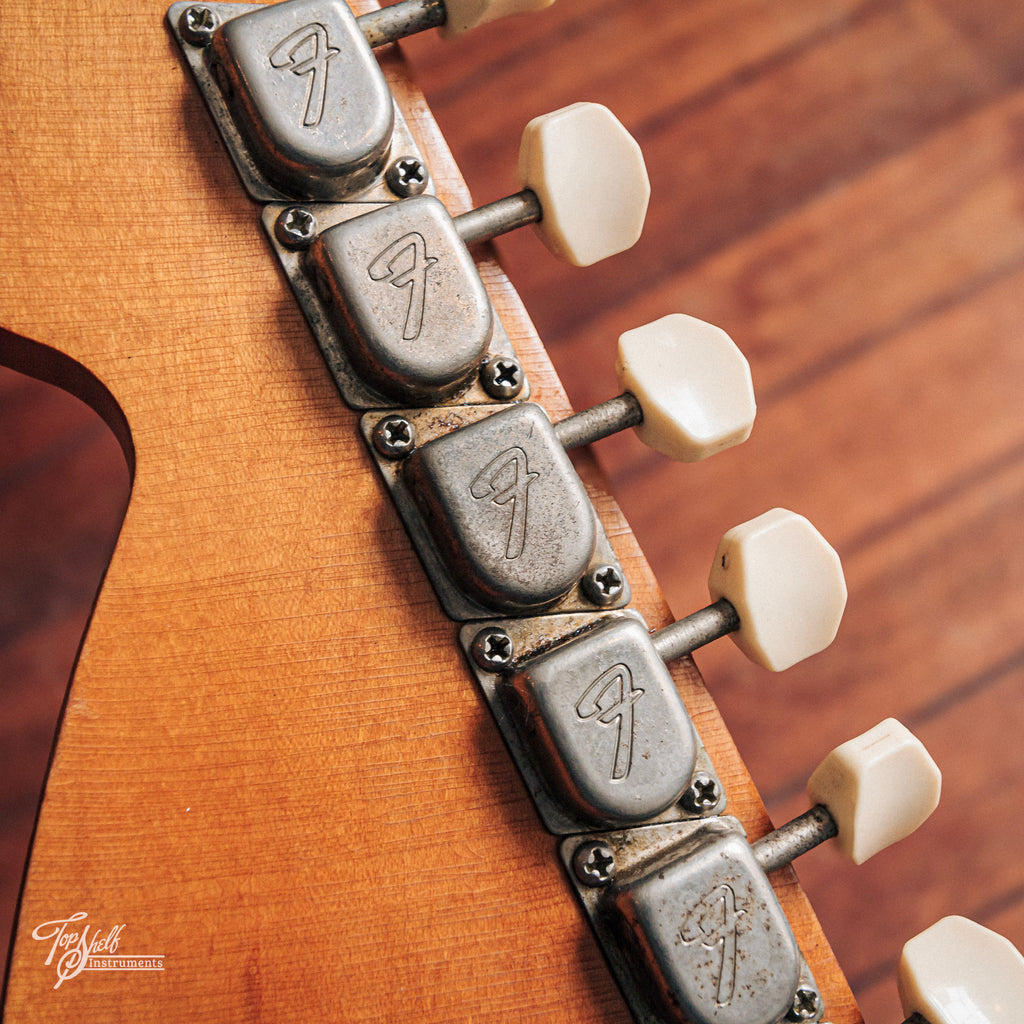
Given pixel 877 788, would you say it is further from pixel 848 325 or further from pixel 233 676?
pixel 848 325

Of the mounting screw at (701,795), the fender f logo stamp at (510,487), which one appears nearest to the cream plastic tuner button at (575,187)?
the fender f logo stamp at (510,487)

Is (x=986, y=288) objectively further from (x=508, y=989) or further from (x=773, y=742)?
(x=508, y=989)

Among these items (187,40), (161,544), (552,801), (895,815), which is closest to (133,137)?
(187,40)

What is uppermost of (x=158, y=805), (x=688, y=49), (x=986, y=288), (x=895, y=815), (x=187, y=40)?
(x=688, y=49)

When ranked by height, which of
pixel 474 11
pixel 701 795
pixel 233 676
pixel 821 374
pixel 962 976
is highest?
pixel 474 11

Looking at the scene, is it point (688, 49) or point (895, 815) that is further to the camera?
point (688, 49)

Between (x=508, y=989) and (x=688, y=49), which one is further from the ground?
(x=688, y=49)

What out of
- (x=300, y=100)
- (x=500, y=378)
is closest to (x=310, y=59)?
(x=300, y=100)
